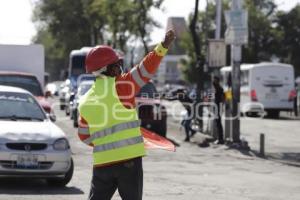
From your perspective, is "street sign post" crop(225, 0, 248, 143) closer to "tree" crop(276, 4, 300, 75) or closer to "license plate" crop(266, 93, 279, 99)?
"license plate" crop(266, 93, 279, 99)

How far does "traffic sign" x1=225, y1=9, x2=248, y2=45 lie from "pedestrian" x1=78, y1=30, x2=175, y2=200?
1393 centimetres

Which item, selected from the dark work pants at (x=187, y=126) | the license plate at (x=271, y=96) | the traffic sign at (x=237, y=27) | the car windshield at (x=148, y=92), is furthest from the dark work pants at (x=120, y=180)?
the license plate at (x=271, y=96)

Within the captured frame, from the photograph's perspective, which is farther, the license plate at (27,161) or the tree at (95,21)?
the tree at (95,21)

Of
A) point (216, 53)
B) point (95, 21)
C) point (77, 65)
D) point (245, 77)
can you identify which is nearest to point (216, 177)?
point (216, 53)

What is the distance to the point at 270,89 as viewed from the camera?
119 feet

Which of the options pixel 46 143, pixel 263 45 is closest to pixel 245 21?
pixel 46 143

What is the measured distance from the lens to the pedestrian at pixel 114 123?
6.07 m

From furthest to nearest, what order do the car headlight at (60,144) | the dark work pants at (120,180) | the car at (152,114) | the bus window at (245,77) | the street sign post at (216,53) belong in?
the bus window at (245,77), the street sign post at (216,53), the car at (152,114), the car headlight at (60,144), the dark work pants at (120,180)

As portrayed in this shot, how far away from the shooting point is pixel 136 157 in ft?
19.9

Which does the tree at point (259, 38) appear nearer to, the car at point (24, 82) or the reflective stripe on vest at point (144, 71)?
the car at point (24, 82)

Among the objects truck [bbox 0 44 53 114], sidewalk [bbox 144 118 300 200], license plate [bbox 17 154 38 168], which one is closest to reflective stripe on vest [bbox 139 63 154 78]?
sidewalk [bbox 144 118 300 200]

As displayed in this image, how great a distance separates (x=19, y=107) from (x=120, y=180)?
7.00 metres

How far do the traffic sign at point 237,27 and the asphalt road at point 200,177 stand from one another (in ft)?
9.36

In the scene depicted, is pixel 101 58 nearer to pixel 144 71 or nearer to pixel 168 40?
pixel 144 71
